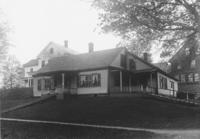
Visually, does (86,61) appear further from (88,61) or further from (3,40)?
(3,40)

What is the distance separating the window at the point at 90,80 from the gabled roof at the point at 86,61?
100 cm

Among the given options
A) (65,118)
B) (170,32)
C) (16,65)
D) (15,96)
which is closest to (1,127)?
(65,118)

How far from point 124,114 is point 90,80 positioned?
468 inches

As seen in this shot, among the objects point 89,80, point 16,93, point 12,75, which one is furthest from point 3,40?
point 12,75

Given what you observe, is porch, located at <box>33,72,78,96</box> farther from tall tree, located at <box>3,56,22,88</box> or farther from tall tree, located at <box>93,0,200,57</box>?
tall tree, located at <box>3,56,22,88</box>

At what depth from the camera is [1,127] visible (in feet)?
56.5

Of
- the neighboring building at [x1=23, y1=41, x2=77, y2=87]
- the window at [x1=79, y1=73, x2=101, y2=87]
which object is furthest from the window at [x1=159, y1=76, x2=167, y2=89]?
the neighboring building at [x1=23, y1=41, x2=77, y2=87]

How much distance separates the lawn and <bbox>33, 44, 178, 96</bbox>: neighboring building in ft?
16.6

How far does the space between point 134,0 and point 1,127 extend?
1231cm

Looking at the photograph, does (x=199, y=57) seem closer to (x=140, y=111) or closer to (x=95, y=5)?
(x=140, y=111)

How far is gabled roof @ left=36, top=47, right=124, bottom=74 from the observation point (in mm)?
29019

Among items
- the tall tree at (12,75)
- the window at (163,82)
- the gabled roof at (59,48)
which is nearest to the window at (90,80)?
the window at (163,82)

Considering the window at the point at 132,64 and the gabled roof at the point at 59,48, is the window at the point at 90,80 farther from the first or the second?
the gabled roof at the point at 59,48

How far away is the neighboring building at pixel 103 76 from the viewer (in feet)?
92.2
